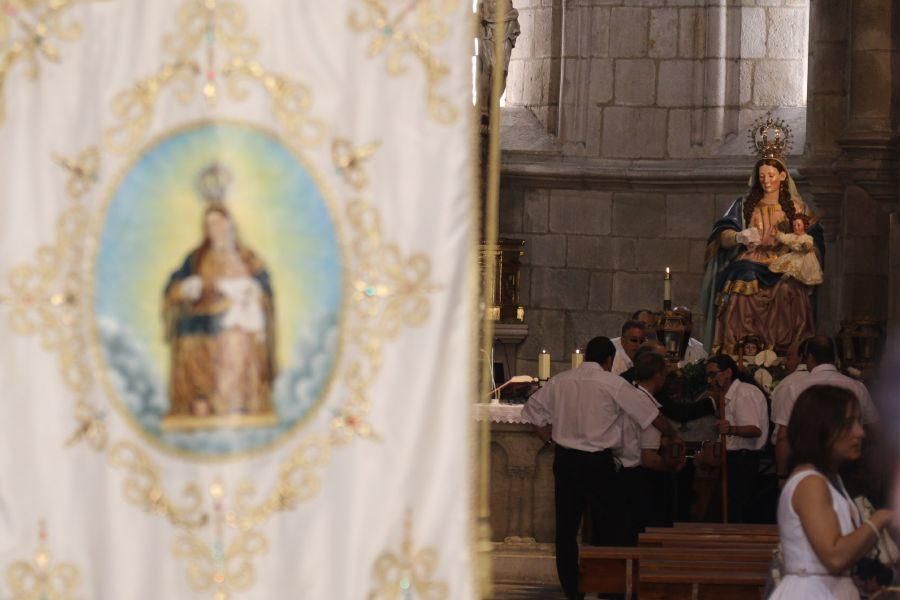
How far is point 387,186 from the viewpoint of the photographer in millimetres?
4363

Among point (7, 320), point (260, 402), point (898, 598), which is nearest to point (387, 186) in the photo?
point (260, 402)

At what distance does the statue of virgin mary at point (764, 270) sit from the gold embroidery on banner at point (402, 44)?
27.0 ft

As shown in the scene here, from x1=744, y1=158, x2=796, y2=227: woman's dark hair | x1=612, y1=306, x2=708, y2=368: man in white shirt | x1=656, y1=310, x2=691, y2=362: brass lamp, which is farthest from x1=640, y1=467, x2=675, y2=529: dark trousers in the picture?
x1=744, y1=158, x2=796, y2=227: woman's dark hair

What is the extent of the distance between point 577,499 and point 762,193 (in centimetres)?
394

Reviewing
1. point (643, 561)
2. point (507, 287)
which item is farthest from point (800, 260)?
point (643, 561)

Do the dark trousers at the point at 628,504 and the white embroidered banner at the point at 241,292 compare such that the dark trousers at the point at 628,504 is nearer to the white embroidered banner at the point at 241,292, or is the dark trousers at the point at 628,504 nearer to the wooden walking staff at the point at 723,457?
the wooden walking staff at the point at 723,457

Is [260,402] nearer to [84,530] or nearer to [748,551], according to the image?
[84,530]

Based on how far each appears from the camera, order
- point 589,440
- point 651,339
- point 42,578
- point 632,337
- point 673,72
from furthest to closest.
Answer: point 673,72 < point 651,339 < point 632,337 < point 589,440 < point 42,578

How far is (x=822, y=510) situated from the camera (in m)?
4.86

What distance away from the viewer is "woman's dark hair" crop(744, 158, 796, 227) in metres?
12.5

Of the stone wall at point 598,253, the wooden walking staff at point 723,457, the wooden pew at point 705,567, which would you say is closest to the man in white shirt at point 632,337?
the wooden walking staff at point 723,457

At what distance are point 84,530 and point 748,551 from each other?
3.79 metres

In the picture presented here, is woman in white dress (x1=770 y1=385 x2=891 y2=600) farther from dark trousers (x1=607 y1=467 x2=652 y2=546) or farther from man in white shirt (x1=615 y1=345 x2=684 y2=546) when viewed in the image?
dark trousers (x1=607 y1=467 x2=652 y2=546)

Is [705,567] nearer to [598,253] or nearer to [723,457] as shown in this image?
[723,457]
